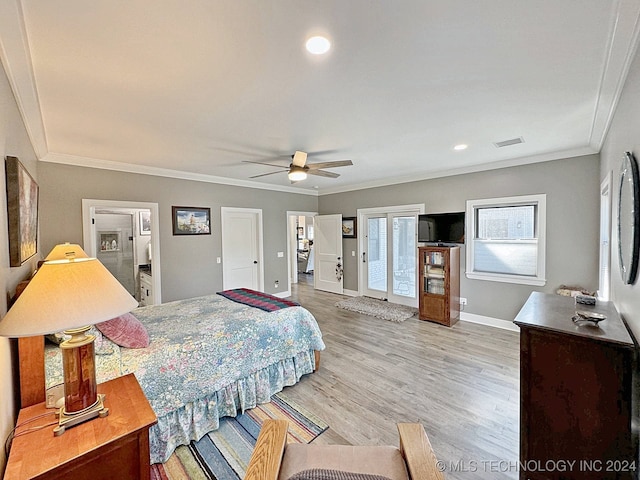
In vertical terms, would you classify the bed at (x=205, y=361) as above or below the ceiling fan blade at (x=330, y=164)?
below

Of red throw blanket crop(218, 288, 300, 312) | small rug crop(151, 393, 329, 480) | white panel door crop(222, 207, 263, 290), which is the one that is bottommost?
small rug crop(151, 393, 329, 480)

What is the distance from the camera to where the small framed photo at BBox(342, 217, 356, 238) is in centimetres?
652

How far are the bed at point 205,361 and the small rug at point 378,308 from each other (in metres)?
2.26

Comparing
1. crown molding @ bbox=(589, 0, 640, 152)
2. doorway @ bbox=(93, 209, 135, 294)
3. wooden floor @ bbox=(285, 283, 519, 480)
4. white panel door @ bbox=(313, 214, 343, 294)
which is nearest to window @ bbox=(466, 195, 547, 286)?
wooden floor @ bbox=(285, 283, 519, 480)

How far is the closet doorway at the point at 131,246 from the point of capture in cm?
452

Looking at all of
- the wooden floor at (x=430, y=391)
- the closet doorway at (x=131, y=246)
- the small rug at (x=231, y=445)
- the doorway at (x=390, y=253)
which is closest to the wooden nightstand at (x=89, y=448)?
the small rug at (x=231, y=445)

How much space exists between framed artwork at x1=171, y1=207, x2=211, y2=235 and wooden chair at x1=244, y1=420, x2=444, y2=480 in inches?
168

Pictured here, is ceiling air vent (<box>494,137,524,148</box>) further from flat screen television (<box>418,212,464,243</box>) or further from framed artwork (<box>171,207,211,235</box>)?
framed artwork (<box>171,207,211,235</box>)

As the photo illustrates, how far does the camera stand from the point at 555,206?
3838mm

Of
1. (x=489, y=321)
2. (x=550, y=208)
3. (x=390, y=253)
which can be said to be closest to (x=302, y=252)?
(x=390, y=253)

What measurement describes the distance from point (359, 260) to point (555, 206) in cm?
366

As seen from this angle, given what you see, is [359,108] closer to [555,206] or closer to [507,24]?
[507,24]

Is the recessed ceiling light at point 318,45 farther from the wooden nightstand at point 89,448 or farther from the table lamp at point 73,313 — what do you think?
the wooden nightstand at point 89,448

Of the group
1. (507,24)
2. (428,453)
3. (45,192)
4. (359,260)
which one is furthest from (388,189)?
(45,192)
